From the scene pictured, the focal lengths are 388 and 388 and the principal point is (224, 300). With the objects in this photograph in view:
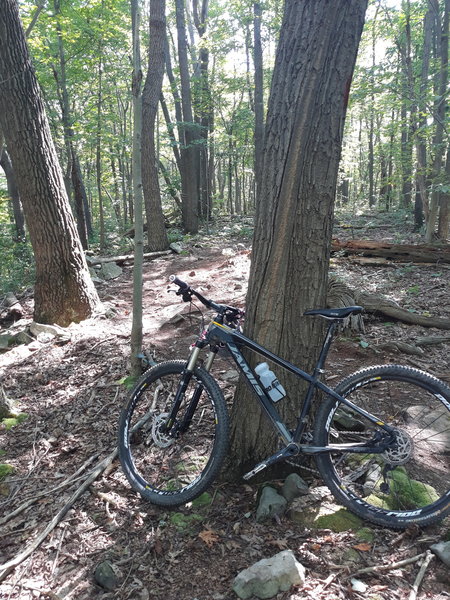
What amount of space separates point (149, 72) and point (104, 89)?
3.32 metres

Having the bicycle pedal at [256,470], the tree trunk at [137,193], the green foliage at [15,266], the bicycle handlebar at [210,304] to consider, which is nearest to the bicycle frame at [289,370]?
the bicycle handlebar at [210,304]

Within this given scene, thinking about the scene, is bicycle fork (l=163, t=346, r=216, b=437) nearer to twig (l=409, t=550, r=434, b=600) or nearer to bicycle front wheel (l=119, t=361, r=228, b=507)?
bicycle front wheel (l=119, t=361, r=228, b=507)

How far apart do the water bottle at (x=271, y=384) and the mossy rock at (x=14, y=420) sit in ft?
9.48

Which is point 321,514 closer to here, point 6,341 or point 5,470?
A: point 5,470

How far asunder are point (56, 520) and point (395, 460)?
7.63ft

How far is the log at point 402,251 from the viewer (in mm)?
8195

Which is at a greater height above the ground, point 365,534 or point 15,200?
point 15,200

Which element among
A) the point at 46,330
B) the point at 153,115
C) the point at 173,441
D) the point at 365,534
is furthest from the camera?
the point at 153,115

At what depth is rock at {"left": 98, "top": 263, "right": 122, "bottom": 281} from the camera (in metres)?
9.70

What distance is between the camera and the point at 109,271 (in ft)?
32.3

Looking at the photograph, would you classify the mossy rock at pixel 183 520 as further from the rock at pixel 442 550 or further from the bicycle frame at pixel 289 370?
the rock at pixel 442 550

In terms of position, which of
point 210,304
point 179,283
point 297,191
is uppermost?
point 297,191

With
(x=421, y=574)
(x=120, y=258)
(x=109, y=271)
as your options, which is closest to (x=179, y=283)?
(x=421, y=574)

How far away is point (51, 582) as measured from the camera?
7.50 ft
